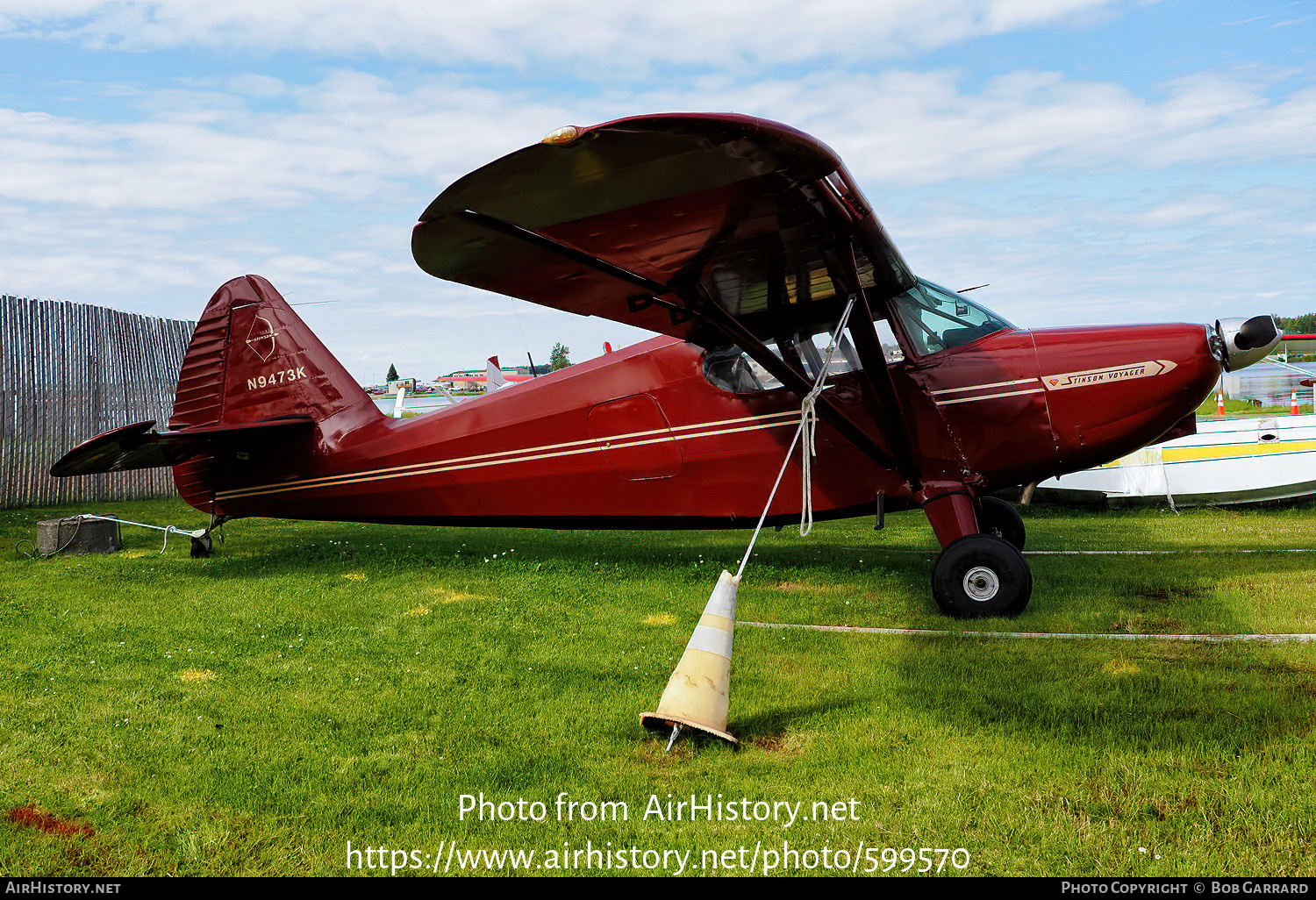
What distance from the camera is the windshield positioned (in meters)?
6.45

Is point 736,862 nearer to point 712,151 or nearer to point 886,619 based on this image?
point 712,151

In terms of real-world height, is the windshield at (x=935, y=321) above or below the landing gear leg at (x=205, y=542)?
above

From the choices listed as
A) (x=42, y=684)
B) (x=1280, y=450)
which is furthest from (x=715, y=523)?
(x=1280, y=450)

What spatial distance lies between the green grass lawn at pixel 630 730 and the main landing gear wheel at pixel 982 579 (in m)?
Answer: 0.14

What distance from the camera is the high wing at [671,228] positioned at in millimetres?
3570

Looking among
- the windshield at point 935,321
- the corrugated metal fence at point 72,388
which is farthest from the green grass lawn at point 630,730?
the corrugated metal fence at point 72,388

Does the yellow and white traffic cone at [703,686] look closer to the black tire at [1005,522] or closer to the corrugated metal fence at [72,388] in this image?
the black tire at [1005,522]

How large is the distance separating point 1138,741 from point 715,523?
3.94 m

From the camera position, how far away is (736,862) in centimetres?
267

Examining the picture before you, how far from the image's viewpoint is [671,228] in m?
4.70

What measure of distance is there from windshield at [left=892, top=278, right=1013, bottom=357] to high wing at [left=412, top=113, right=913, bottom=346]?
0.26 metres

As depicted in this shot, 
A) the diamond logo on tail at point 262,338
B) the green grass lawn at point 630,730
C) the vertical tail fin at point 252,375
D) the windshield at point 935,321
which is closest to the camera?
the green grass lawn at point 630,730

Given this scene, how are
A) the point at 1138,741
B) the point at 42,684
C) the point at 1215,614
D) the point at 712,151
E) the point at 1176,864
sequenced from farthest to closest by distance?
1. the point at 1215,614
2. the point at 42,684
3. the point at 712,151
4. the point at 1138,741
5. the point at 1176,864

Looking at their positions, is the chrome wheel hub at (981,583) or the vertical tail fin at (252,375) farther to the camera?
the vertical tail fin at (252,375)
